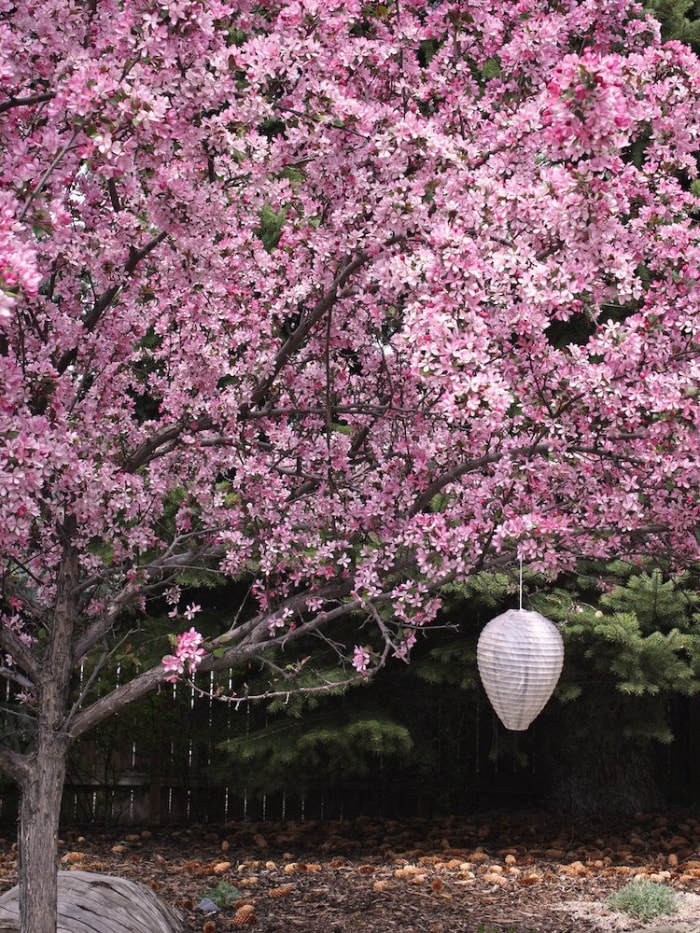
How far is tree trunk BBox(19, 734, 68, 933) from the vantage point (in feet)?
11.1

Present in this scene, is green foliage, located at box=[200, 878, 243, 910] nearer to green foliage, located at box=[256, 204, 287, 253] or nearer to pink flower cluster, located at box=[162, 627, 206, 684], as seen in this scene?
pink flower cluster, located at box=[162, 627, 206, 684]

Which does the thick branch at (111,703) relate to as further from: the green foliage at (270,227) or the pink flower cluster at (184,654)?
the green foliage at (270,227)

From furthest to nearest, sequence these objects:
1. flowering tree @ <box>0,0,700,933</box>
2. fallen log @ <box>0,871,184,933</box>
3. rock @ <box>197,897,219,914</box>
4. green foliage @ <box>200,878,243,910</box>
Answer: green foliage @ <box>200,878,243,910</box> → rock @ <box>197,897,219,914</box> → fallen log @ <box>0,871,184,933</box> → flowering tree @ <box>0,0,700,933</box>

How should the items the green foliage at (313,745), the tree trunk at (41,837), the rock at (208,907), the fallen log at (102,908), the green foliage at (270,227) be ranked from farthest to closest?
the green foliage at (270,227) < the green foliage at (313,745) < the rock at (208,907) < the fallen log at (102,908) < the tree trunk at (41,837)

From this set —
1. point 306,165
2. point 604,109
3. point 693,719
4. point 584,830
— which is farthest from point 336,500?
point 693,719

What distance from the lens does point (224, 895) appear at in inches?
188

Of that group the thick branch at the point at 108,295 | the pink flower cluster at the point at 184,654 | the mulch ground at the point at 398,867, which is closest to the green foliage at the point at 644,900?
the mulch ground at the point at 398,867

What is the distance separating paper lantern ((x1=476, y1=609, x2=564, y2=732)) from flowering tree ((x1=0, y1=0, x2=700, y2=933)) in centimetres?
21

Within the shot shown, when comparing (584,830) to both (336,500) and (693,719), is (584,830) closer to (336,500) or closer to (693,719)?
(693,719)

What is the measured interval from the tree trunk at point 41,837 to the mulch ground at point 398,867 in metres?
1.08

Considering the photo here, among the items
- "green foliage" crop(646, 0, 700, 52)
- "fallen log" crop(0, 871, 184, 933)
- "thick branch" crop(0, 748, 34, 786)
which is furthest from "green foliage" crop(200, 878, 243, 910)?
"green foliage" crop(646, 0, 700, 52)

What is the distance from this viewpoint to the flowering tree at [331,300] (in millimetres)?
2703

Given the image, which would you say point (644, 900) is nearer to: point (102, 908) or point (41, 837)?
point (102, 908)

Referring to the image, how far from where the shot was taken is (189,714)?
22.7 ft
